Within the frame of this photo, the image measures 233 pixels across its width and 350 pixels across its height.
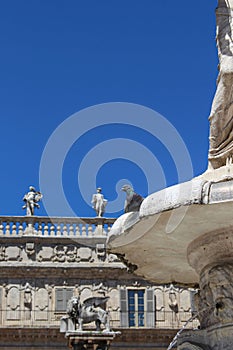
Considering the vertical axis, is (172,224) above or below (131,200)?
below

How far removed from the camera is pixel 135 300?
1197 inches

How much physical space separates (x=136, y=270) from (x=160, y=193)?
2.19 meters

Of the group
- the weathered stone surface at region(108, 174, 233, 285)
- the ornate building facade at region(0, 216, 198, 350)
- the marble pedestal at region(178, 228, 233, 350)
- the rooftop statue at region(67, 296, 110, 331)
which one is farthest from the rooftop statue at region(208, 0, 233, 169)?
the ornate building facade at region(0, 216, 198, 350)

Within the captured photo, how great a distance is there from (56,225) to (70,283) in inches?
97.7

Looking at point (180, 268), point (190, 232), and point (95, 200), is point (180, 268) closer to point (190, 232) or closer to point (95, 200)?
point (190, 232)

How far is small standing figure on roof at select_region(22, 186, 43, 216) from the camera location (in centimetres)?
3070

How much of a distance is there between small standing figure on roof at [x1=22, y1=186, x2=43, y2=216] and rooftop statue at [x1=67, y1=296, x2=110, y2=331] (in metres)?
6.13

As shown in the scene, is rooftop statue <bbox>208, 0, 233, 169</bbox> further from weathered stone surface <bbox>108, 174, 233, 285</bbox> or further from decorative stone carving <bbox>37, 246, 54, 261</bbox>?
decorative stone carving <bbox>37, 246, 54, 261</bbox>

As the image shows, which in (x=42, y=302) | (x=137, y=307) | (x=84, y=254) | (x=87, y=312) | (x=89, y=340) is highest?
(x=84, y=254)

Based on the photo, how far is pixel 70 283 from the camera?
99.4ft

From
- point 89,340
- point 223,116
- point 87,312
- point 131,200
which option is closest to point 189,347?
point 131,200

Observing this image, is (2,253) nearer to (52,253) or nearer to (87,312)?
(52,253)

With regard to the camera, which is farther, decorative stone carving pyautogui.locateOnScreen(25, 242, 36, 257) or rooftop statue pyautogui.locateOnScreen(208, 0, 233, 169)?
decorative stone carving pyautogui.locateOnScreen(25, 242, 36, 257)

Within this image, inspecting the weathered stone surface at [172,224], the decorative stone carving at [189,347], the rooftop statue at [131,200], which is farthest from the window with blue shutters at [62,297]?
the decorative stone carving at [189,347]
